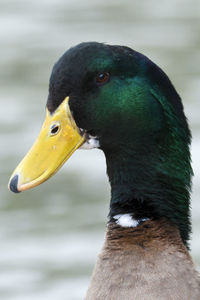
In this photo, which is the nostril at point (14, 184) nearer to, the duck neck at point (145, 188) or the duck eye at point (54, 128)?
the duck eye at point (54, 128)

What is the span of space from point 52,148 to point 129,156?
36 centimetres

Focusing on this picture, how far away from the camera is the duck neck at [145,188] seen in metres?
5.50

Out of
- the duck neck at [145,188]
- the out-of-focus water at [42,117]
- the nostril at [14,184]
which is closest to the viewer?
the nostril at [14,184]

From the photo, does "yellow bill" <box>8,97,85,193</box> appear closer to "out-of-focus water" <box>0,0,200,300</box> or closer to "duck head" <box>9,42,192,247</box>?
"duck head" <box>9,42,192,247</box>

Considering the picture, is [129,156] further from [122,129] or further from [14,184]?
[14,184]

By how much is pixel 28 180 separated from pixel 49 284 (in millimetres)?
2627

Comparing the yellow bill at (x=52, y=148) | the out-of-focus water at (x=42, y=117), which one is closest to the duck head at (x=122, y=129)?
the yellow bill at (x=52, y=148)

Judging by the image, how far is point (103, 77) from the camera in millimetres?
5352

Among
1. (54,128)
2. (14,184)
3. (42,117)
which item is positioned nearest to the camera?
(14,184)

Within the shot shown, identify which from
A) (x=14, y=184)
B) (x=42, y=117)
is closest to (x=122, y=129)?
(x=14, y=184)

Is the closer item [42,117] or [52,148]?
[52,148]

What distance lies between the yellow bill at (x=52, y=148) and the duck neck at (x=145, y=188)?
0.23 meters

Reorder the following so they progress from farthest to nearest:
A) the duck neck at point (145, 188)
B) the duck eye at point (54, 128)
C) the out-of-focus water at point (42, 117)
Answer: the out-of-focus water at point (42, 117)
the duck neck at point (145, 188)
the duck eye at point (54, 128)

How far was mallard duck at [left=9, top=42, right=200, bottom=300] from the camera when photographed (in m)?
5.32
